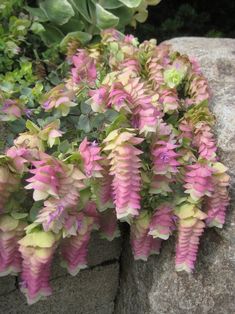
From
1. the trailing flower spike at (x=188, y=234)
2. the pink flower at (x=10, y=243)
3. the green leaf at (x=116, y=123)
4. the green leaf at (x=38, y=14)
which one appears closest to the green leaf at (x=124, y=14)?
the green leaf at (x=38, y=14)

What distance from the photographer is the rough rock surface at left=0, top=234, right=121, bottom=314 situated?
1.61 m

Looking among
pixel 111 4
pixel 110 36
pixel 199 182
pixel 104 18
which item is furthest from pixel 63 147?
pixel 111 4

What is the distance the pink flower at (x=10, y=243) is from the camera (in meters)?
1.29

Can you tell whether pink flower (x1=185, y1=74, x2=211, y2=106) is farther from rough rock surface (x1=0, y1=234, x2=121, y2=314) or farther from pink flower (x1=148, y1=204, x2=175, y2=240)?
rough rock surface (x1=0, y1=234, x2=121, y2=314)

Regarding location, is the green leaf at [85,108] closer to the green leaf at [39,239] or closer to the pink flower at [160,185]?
the pink flower at [160,185]

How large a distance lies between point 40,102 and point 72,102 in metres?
0.12

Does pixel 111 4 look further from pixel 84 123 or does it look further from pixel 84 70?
pixel 84 123

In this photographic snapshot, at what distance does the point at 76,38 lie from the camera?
1.86 m

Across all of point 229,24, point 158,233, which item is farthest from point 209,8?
point 158,233

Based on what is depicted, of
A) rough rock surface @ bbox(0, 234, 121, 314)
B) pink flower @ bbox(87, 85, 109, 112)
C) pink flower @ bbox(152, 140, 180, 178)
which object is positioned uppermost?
pink flower @ bbox(87, 85, 109, 112)

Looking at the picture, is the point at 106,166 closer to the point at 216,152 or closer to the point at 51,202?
the point at 51,202

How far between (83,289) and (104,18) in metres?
0.97

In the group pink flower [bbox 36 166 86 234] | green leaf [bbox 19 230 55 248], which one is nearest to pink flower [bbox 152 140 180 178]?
pink flower [bbox 36 166 86 234]

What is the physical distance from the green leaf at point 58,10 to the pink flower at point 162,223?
899 millimetres
